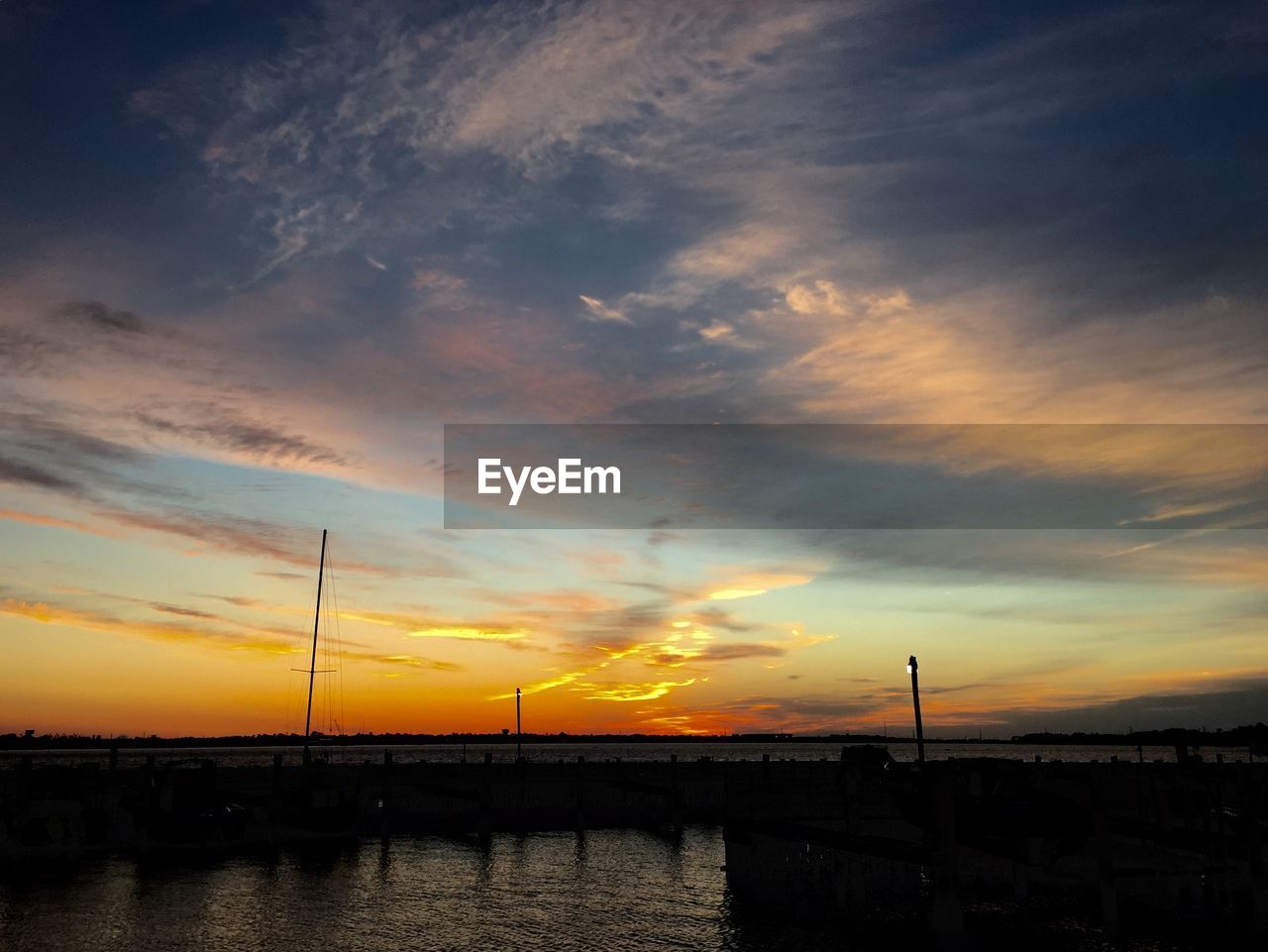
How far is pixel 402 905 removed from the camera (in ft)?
96.7

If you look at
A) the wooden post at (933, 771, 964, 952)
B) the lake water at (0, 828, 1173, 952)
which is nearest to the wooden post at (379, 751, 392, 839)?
the lake water at (0, 828, 1173, 952)

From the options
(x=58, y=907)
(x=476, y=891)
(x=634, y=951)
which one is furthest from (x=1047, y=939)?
(x=58, y=907)

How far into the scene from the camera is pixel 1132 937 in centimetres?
2402

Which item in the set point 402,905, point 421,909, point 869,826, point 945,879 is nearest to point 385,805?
point 402,905

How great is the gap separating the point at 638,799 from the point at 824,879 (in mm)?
31201

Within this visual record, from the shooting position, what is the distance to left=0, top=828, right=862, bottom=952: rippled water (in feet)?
80.7

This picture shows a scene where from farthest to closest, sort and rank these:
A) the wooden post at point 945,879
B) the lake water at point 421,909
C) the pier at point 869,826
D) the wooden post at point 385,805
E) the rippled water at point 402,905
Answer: the wooden post at point 385,805 < the pier at point 869,826 < the rippled water at point 402,905 < the lake water at point 421,909 < the wooden post at point 945,879

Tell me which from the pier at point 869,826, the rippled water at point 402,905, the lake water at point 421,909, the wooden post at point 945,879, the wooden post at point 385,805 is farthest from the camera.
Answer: the wooden post at point 385,805

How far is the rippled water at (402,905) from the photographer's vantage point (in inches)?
968

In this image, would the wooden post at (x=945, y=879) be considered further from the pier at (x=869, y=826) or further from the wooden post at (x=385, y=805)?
the wooden post at (x=385, y=805)

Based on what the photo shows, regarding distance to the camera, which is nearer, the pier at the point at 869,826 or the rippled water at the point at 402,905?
the rippled water at the point at 402,905

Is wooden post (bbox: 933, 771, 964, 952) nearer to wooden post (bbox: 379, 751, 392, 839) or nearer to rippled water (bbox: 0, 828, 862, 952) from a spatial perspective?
rippled water (bbox: 0, 828, 862, 952)

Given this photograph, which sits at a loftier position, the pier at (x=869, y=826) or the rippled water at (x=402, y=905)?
the pier at (x=869, y=826)

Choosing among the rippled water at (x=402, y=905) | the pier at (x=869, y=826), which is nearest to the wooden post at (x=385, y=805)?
the pier at (x=869, y=826)
